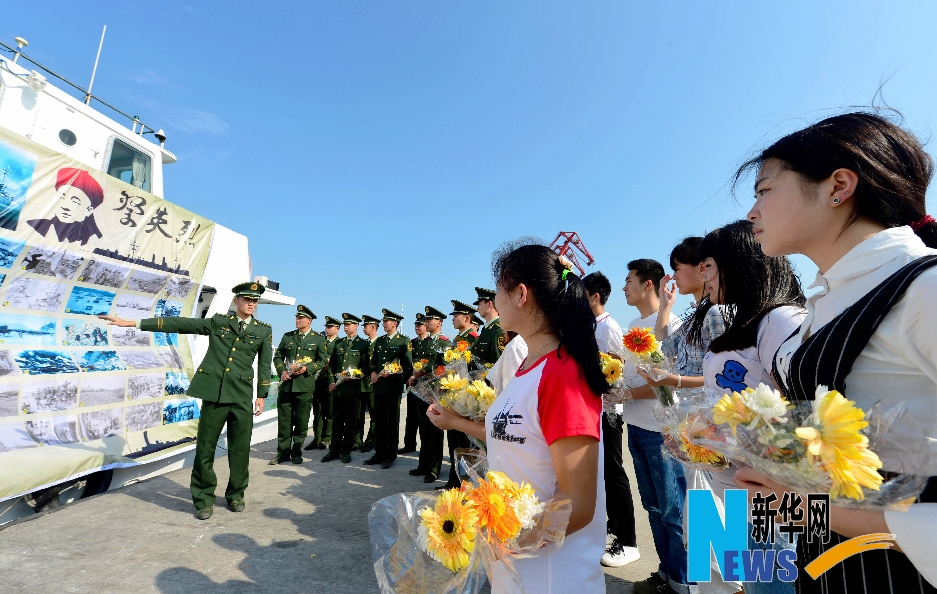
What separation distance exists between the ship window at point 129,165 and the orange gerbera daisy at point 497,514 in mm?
7407

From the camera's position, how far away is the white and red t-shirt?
1390 millimetres

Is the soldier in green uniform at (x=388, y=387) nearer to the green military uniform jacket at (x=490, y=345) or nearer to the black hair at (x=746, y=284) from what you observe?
the green military uniform jacket at (x=490, y=345)

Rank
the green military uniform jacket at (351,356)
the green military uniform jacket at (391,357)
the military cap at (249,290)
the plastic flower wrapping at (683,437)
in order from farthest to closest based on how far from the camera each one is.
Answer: the green military uniform jacket at (351,356)
the green military uniform jacket at (391,357)
the military cap at (249,290)
the plastic flower wrapping at (683,437)

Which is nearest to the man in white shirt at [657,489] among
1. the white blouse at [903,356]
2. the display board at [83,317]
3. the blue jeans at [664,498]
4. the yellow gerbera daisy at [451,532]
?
the blue jeans at [664,498]

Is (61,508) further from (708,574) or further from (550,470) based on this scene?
(708,574)

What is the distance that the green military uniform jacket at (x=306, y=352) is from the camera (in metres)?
7.56

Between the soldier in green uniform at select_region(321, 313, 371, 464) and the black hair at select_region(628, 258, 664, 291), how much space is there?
548cm

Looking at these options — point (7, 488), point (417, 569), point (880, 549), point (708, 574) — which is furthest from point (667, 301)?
point (7, 488)

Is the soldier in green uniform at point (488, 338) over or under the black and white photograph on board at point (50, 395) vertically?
over

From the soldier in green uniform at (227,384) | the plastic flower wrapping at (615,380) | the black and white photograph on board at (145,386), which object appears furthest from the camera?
the black and white photograph on board at (145,386)

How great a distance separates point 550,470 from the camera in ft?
4.73

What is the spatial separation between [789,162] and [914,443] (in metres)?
0.73

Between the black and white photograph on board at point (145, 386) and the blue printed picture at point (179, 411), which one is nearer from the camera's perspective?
the black and white photograph on board at point (145, 386)

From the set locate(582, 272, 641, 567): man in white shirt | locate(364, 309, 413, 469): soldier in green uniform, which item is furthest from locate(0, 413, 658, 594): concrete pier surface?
locate(364, 309, 413, 469): soldier in green uniform
